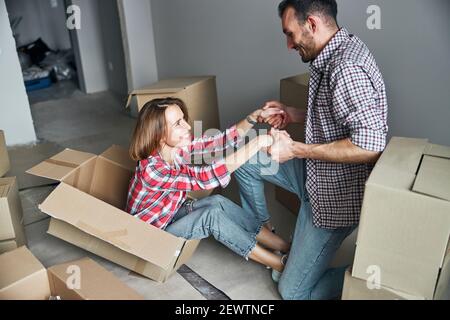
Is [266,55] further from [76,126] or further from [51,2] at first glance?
[51,2]

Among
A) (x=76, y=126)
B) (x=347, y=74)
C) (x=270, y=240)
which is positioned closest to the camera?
(x=347, y=74)

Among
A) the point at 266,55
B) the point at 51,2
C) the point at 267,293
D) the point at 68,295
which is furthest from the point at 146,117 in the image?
the point at 51,2

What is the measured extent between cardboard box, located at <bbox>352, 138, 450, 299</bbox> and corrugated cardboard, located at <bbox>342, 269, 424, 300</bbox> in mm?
19

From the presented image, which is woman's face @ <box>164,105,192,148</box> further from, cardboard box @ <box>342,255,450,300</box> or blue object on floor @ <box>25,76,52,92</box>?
blue object on floor @ <box>25,76,52,92</box>

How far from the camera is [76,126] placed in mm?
3812

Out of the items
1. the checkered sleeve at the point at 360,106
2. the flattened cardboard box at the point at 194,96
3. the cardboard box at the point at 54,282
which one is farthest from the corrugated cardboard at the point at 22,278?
the checkered sleeve at the point at 360,106

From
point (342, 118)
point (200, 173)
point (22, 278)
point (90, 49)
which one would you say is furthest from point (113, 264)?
point (90, 49)

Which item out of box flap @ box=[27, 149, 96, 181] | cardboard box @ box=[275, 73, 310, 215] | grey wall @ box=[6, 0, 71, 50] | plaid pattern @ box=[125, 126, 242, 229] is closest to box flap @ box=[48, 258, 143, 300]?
plaid pattern @ box=[125, 126, 242, 229]

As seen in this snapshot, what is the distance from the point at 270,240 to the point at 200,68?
1.61 meters

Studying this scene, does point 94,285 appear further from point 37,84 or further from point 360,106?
point 37,84

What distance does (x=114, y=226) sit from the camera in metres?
1.59

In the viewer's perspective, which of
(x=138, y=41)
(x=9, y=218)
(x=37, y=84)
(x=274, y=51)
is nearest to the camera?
(x=9, y=218)

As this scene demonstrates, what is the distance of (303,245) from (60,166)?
1.07 m
